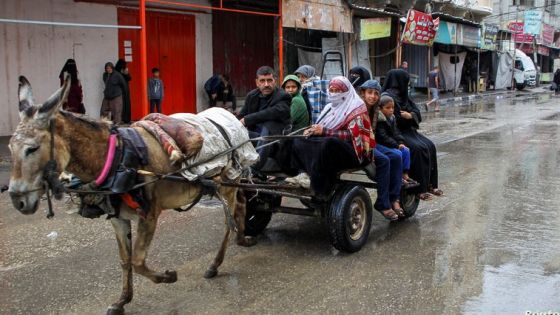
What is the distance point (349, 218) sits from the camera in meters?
5.26

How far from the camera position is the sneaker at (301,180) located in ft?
17.0

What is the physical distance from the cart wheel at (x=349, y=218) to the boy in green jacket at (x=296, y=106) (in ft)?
3.59

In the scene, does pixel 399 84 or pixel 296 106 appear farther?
pixel 399 84

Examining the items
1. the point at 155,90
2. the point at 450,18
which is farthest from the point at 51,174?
the point at 450,18

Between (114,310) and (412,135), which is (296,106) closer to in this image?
(412,135)

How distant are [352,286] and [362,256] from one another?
0.78m

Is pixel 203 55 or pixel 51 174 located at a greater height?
pixel 203 55

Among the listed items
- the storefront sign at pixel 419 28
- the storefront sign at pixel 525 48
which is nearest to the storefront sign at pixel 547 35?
the storefront sign at pixel 525 48

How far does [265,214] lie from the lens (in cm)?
589

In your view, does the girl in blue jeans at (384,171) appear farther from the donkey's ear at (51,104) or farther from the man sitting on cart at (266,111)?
the donkey's ear at (51,104)

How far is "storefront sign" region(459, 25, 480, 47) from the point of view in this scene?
29066mm

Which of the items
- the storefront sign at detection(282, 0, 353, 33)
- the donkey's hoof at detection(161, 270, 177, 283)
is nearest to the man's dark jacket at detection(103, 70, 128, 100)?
the storefront sign at detection(282, 0, 353, 33)

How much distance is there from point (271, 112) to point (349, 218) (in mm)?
1286

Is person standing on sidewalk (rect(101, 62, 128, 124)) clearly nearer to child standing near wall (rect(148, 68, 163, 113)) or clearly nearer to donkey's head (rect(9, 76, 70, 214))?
child standing near wall (rect(148, 68, 163, 113))
